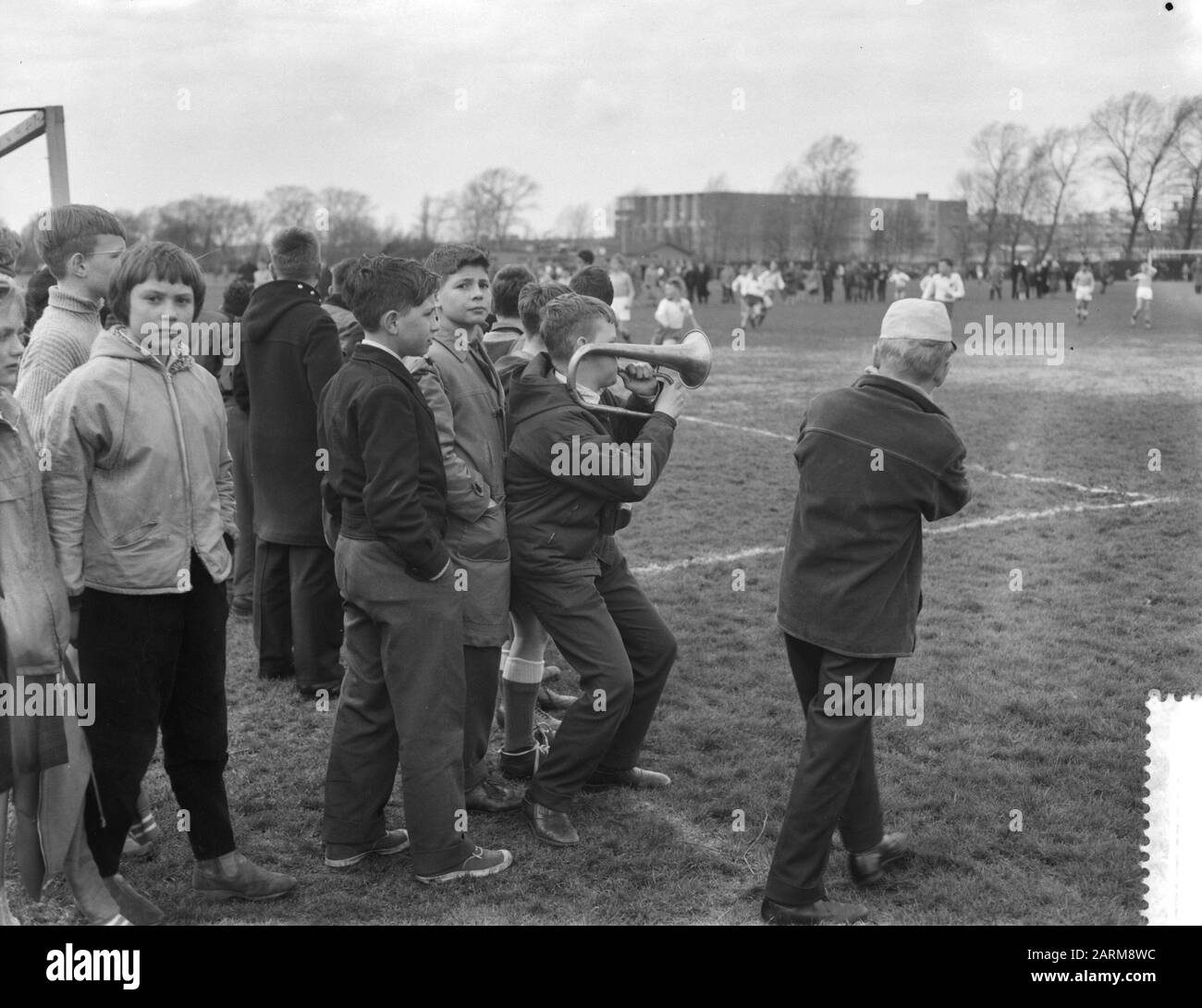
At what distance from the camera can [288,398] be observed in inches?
226

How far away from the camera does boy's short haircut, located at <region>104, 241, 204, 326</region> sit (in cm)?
348

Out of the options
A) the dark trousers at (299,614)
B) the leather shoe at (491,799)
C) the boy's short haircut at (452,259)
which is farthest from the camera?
the dark trousers at (299,614)

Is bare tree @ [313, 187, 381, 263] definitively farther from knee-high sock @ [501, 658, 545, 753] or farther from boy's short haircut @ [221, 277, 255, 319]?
knee-high sock @ [501, 658, 545, 753]

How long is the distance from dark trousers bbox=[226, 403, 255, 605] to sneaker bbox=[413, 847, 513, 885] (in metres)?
3.34

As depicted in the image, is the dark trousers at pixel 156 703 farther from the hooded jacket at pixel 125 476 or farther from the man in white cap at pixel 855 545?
the man in white cap at pixel 855 545

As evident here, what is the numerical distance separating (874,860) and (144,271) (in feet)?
9.56

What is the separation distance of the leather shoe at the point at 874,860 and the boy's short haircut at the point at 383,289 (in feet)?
7.51

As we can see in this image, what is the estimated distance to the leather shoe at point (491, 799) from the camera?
4.50 metres

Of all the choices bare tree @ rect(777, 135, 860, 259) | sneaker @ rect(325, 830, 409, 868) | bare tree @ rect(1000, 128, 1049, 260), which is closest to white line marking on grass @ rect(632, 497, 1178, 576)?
sneaker @ rect(325, 830, 409, 868)

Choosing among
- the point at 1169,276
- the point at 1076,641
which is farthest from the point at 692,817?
the point at 1169,276

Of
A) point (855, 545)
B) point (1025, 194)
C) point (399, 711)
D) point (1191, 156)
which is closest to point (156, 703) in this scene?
point (399, 711)

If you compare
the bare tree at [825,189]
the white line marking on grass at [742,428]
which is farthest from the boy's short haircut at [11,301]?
the bare tree at [825,189]

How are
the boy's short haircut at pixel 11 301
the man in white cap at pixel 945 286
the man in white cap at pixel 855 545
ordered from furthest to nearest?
the man in white cap at pixel 945 286 < the man in white cap at pixel 855 545 < the boy's short haircut at pixel 11 301

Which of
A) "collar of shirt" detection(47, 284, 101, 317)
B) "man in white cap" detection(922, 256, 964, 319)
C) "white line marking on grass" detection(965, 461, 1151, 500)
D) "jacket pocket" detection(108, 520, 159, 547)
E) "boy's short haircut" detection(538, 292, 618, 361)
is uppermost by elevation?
"man in white cap" detection(922, 256, 964, 319)
